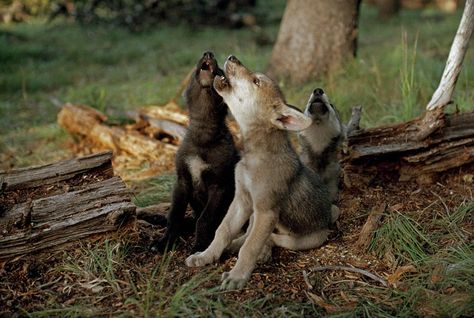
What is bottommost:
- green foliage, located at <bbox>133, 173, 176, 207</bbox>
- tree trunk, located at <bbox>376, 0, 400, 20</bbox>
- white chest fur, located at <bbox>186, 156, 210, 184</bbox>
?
green foliage, located at <bbox>133, 173, 176, 207</bbox>

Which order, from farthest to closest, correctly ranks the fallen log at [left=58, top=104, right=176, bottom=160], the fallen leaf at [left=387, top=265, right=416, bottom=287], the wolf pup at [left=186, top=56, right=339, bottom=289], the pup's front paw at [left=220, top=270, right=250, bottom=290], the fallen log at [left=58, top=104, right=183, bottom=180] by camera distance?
1. the fallen log at [left=58, top=104, right=176, bottom=160]
2. the fallen log at [left=58, top=104, right=183, bottom=180]
3. the wolf pup at [left=186, top=56, right=339, bottom=289]
4. the fallen leaf at [left=387, top=265, right=416, bottom=287]
5. the pup's front paw at [left=220, top=270, right=250, bottom=290]

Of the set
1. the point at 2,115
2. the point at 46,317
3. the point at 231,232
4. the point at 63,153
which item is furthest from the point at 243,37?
the point at 46,317

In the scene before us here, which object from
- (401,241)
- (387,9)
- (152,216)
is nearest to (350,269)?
(401,241)

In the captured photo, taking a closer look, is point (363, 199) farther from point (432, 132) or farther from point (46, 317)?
point (46, 317)

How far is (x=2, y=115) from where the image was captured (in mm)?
8344

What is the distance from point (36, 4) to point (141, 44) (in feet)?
14.3

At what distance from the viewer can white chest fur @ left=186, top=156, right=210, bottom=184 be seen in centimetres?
413

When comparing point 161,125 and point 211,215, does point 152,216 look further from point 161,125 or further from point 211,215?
point 161,125

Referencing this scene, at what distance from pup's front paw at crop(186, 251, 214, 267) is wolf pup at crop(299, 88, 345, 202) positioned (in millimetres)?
→ 1386

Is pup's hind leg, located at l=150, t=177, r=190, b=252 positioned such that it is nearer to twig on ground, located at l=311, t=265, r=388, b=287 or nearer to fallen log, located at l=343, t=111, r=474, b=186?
twig on ground, located at l=311, t=265, r=388, b=287

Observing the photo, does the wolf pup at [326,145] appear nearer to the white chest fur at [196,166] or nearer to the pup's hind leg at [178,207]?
the white chest fur at [196,166]

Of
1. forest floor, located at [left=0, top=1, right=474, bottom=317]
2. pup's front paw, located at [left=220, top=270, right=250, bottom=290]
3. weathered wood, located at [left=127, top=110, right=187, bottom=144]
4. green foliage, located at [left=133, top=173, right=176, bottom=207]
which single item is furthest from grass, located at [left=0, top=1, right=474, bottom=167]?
pup's front paw, located at [left=220, top=270, right=250, bottom=290]

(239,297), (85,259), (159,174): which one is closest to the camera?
(239,297)

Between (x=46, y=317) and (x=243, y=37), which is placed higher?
(x=243, y=37)
